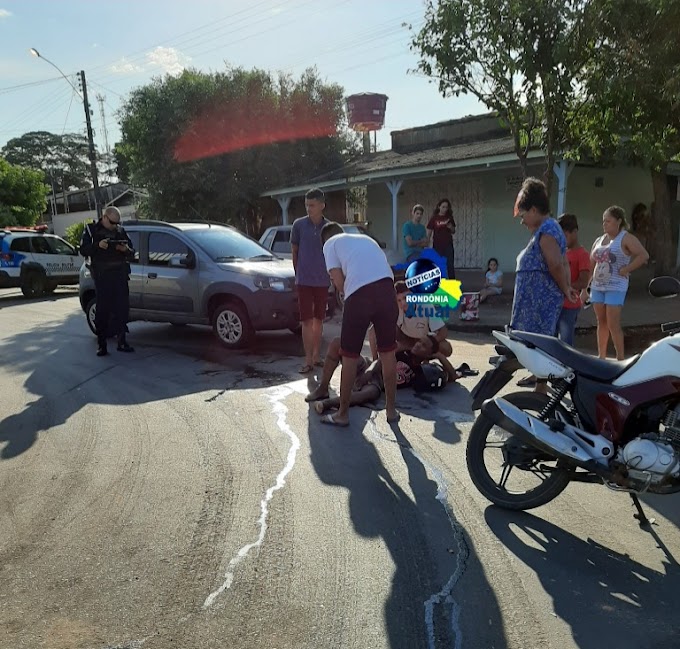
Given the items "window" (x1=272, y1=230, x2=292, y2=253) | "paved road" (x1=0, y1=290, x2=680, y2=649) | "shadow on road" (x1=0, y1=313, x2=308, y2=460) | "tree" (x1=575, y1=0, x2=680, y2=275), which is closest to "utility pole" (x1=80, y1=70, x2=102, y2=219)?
"window" (x1=272, y1=230, x2=292, y2=253)

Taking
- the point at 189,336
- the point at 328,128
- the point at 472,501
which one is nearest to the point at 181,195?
the point at 328,128

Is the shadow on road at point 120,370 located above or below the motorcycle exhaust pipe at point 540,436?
below

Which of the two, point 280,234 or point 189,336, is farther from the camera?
point 280,234

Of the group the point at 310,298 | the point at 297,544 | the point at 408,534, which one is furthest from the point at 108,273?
the point at 408,534

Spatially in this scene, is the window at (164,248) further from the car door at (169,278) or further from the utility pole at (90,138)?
the utility pole at (90,138)

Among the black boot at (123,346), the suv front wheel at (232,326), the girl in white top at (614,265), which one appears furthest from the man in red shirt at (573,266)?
the black boot at (123,346)

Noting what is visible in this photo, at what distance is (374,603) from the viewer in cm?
276

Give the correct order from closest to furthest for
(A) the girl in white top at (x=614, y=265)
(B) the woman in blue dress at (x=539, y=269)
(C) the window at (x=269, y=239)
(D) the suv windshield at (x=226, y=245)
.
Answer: (B) the woman in blue dress at (x=539, y=269), (A) the girl in white top at (x=614, y=265), (D) the suv windshield at (x=226, y=245), (C) the window at (x=269, y=239)

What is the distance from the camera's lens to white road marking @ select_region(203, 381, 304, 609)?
2939mm

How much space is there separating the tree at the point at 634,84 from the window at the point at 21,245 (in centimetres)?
1437

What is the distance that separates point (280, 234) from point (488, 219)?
7.35 m

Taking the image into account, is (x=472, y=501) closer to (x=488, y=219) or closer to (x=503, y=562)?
(x=503, y=562)

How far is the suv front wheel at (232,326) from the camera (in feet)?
26.8

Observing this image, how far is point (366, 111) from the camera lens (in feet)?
84.8
